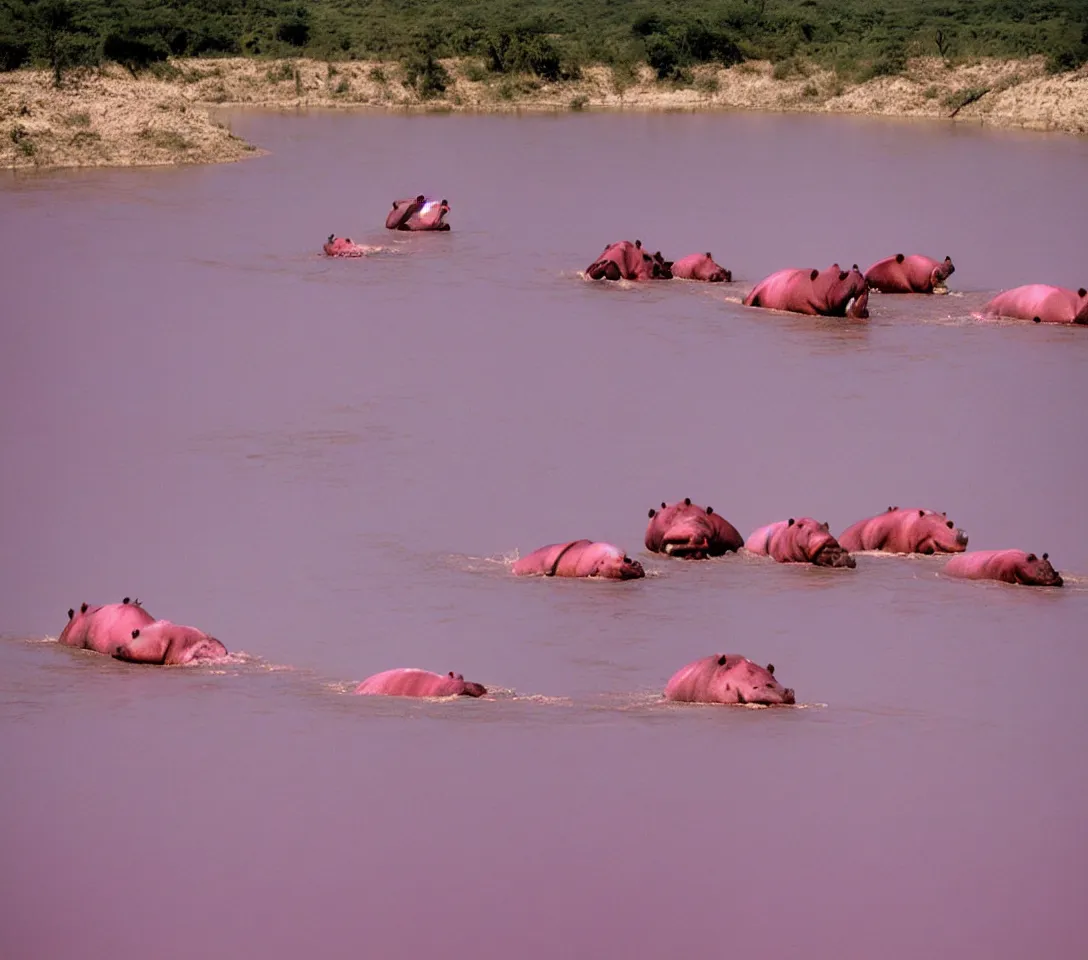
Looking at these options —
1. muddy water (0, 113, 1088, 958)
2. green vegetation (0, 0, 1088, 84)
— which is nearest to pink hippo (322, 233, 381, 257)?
muddy water (0, 113, 1088, 958)

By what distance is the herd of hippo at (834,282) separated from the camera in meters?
26.9

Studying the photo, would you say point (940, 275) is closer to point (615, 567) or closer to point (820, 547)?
point (820, 547)

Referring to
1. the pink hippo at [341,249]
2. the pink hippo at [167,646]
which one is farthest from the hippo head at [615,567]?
the pink hippo at [341,249]

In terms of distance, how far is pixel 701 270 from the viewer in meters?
29.8

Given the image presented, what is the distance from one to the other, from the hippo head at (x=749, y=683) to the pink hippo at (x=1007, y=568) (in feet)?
10.4

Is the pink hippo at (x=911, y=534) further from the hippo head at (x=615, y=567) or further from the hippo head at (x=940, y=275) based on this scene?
the hippo head at (x=940, y=275)

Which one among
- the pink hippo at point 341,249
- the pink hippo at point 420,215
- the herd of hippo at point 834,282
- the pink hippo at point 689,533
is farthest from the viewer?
the pink hippo at point 420,215

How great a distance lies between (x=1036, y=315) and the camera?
87.9 feet

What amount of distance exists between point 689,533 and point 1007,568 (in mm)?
2400

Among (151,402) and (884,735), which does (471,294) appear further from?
(884,735)

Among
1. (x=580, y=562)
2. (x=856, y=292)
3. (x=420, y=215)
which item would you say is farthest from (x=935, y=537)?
(x=420, y=215)

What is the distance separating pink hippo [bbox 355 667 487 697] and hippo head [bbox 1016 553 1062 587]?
14.9ft

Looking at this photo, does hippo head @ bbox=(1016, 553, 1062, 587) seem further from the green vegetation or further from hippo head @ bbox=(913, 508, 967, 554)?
the green vegetation

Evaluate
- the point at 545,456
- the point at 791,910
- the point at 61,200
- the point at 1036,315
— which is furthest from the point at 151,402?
the point at 61,200
